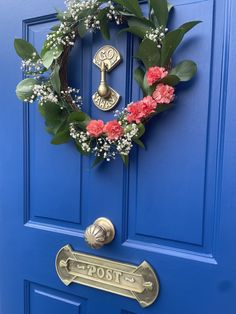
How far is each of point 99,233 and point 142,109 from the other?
32 centimetres

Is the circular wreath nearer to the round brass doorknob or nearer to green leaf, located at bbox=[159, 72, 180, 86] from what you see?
green leaf, located at bbox=[159, 72, 180, 86]

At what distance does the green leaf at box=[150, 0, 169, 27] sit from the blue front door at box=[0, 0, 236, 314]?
0.12ft

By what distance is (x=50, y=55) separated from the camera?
27.8 inches

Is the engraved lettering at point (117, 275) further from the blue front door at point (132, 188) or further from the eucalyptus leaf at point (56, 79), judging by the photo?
the eucalyptus leaf at point (56, 79)

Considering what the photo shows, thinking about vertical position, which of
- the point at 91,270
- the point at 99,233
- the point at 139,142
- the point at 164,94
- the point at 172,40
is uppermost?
the point at 172,40

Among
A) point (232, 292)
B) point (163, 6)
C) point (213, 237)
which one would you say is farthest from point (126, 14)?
point (232, 292)

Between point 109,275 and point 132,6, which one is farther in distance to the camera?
point 109,275

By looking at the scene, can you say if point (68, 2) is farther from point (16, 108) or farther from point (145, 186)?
point (145, 186)

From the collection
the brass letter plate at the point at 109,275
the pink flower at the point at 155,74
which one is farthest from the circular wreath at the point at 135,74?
the brass letter plate at the point at 109,275

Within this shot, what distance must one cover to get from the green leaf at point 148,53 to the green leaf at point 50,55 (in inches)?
7.6

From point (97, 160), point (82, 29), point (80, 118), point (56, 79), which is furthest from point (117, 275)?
point (82, 29)

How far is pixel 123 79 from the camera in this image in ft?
2.35

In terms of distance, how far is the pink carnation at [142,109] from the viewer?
64 centimetres

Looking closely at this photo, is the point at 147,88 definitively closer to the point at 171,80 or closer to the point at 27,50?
the point at 171,80
